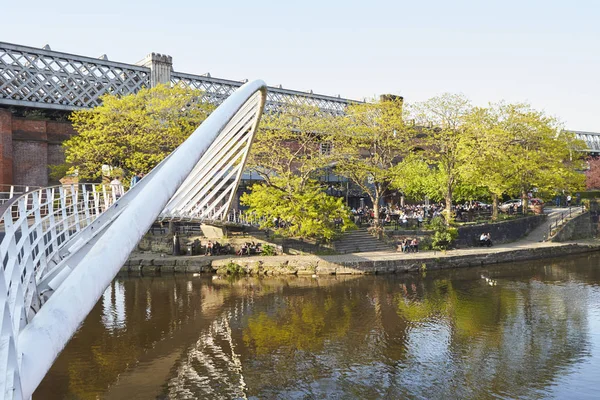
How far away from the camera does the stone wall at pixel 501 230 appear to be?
30078 millimetres

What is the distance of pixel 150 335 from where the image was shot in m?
14.9

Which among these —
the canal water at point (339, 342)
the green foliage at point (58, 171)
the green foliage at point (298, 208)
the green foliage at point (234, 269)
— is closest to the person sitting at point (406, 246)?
the green foliage at point (298, 208)

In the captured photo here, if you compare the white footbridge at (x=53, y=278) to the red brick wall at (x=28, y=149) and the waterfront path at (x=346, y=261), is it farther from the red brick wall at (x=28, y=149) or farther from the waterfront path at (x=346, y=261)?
the red brick wall at (x=28, y=149)

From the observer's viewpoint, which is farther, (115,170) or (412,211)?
(412,211)

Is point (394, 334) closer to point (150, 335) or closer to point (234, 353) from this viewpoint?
point (234, 353)

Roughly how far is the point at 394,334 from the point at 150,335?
7.31 m

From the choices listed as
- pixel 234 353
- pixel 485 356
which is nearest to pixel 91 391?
pixel 234 353

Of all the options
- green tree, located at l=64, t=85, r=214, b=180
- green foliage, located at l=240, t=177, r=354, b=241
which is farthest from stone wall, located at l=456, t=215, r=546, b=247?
green tree, located at l=64, t=85, r=214, b=180

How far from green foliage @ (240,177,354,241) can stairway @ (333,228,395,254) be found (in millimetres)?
840

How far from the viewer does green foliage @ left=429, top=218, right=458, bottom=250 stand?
28.1 metres

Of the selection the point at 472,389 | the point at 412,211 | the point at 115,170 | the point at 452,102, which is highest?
the point at 452,102

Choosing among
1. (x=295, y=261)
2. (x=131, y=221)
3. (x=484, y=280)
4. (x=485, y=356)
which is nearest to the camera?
(x=131, y=221)

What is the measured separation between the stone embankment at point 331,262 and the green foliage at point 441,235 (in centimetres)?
78

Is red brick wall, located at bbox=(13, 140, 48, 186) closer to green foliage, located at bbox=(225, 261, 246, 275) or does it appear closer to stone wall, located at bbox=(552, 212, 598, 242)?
green foliage, located at bbox=(225, 261, 246, 275)
